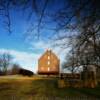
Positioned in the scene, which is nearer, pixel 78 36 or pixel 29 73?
pixel 78 36

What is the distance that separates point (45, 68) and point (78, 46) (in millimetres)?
70199

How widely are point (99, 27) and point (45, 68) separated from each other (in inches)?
2891

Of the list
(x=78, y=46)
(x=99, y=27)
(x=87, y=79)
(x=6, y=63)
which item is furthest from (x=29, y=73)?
(x=99, y=27)

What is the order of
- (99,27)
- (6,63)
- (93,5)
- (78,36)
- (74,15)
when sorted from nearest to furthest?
(93,5), (74,15), (99,27), (78,36), (6,63)

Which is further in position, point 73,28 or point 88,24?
point 73,28

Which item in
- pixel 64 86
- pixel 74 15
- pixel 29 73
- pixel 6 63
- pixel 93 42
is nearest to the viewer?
pixel 74 15

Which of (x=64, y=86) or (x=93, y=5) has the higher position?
(x=93, y=5)

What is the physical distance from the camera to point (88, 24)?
771 cm

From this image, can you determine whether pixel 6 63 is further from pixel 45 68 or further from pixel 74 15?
pixel 74 15

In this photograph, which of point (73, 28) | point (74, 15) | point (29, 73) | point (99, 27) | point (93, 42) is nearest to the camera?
point (74, 15)

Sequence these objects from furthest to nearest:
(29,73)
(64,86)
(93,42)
→ (29,73) → (64,86) → (93,42)

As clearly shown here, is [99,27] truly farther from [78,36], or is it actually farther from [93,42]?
[93,42]

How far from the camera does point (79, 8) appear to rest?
7133 millimetres

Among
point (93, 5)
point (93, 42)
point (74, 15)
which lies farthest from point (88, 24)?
point (93, 42)
